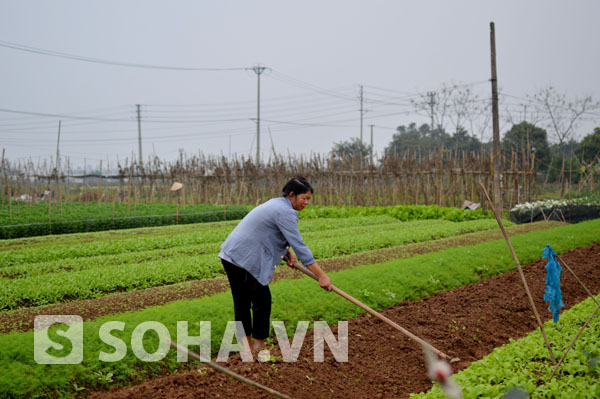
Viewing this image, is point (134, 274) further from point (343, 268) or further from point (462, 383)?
point (462, 383)

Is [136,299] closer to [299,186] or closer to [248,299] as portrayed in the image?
[248,299]

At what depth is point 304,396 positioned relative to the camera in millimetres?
4754

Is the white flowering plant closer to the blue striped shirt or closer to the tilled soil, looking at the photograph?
the tilled soil

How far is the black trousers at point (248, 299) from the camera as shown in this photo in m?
5.35

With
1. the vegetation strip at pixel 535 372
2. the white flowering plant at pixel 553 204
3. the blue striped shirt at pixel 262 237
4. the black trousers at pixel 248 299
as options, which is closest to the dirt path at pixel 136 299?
the black trousers at pixel 248 299

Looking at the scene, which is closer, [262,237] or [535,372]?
[535,372]

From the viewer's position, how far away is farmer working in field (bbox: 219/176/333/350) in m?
5.17

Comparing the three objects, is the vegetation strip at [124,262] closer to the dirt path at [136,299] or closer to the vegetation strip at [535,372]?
the dirt path at [136,299]

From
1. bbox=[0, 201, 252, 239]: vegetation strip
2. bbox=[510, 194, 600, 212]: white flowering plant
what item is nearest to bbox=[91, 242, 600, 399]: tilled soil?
bbox=[510, 194, 600, 212]: white flowering plant

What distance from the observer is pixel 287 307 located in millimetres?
7199

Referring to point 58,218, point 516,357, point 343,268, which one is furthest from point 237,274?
point 58,218

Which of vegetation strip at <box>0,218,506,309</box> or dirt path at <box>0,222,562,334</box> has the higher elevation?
vegetation strip at <box>0,218,506,309</box>

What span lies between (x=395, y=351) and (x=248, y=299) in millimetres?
1962

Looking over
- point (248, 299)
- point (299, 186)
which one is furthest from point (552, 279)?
point (248, 299)
